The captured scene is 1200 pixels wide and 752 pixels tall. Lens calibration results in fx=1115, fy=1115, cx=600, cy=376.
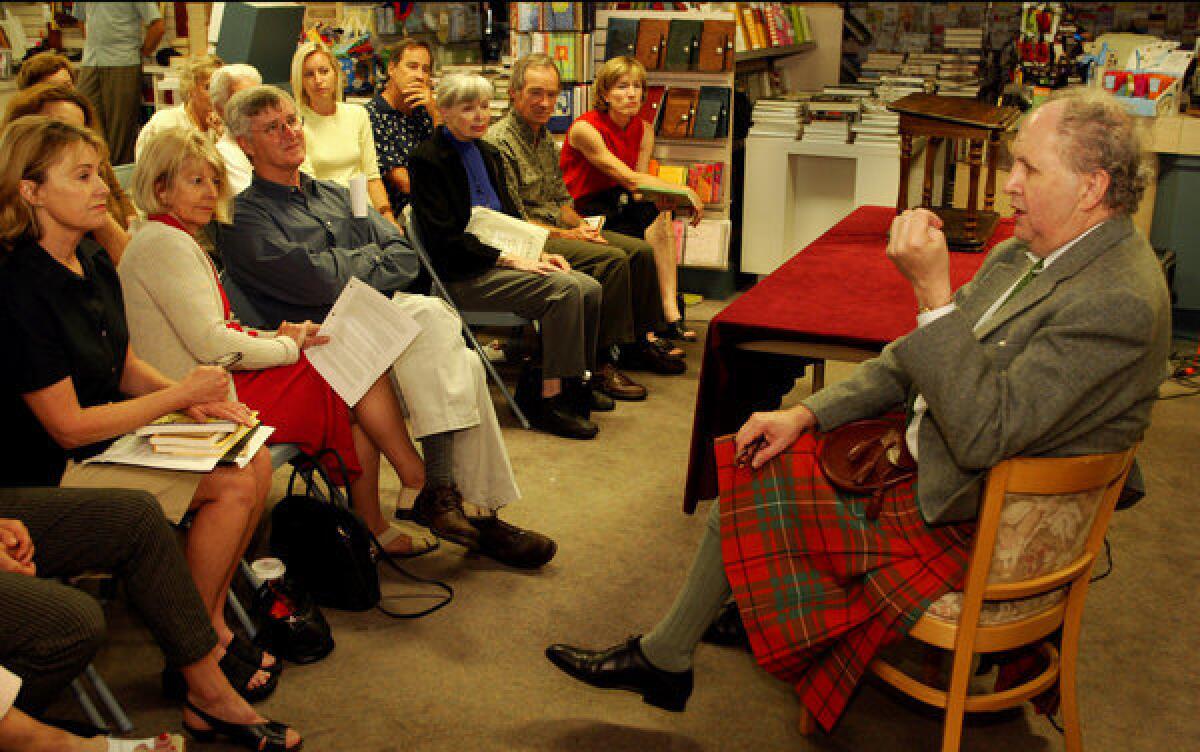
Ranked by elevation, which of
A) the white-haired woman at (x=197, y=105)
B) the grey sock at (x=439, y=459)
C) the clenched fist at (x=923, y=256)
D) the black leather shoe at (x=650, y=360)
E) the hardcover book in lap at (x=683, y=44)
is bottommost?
the black leather shoe at (x=650, y=360)

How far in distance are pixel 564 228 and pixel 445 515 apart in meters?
2.02

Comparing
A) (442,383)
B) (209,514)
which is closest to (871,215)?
(442,383)

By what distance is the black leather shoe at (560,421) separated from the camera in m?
4.22

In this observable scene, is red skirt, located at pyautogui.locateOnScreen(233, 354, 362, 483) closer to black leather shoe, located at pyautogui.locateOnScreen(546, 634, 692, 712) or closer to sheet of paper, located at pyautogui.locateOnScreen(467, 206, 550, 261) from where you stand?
black leather shoe, located at pyautogui.locateOnScreen(546, 634, 692, 712)

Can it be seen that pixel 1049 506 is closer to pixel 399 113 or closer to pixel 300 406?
pixel 300 406

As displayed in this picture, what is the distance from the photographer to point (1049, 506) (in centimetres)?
195

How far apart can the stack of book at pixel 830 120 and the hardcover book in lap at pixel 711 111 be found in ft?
1.76

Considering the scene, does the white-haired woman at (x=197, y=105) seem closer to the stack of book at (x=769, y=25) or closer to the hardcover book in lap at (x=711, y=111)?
the hardcover book in lap at (x=711, y=111)

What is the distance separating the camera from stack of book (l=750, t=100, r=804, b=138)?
5.87 m

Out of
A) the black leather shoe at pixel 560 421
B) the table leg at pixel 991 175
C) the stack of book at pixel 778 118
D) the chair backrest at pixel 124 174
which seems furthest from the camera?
the stack of book at pixel 778 118

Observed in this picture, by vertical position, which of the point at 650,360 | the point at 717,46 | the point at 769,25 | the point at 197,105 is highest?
the point at 769,25

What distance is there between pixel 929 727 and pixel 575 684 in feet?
2.70

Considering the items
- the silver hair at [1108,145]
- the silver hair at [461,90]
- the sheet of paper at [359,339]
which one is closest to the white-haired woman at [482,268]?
the silver hair at [461,90]

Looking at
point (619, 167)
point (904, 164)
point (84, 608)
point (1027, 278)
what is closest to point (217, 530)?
point (84, 608)
